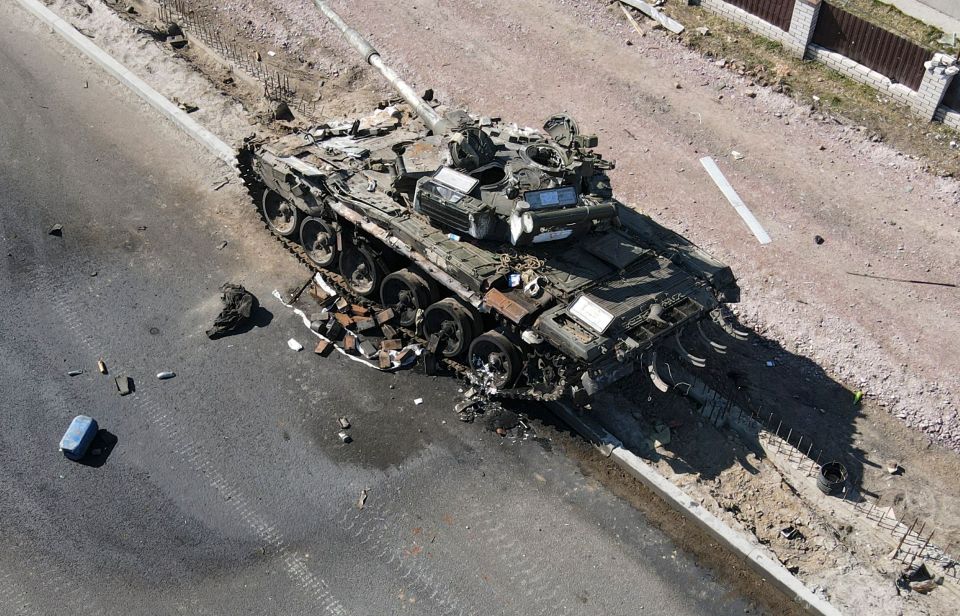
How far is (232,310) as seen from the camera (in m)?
15.9

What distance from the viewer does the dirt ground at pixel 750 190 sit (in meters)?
14.7

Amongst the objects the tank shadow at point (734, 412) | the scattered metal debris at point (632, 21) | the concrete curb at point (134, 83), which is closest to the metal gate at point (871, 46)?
the scattered metal debris at point (632, 21)

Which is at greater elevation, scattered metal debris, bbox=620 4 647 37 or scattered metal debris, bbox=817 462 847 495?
scattered metal debris, bbox=620 4 647 37

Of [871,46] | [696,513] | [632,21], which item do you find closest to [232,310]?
[696,513]

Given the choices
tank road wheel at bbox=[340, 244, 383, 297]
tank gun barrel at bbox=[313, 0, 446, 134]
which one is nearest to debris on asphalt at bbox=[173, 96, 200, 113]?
tank gun barrel at bbox=[313, 0, 446, 134]

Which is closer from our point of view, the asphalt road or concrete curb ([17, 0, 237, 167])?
the asphalt road

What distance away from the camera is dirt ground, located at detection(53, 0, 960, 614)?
14687 millimetres

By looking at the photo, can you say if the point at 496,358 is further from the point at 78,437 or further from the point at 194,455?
the point at 78,437

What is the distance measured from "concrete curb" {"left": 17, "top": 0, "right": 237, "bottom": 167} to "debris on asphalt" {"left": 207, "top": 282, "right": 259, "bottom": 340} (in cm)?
302

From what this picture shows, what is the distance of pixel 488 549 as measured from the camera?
506 inches

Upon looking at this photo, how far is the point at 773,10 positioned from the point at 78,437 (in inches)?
700

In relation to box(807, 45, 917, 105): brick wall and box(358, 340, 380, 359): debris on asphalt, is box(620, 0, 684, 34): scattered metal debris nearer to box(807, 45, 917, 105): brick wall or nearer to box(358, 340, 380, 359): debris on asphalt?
box(807, 45, 917, 105): brick wall

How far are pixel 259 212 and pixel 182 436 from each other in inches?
219

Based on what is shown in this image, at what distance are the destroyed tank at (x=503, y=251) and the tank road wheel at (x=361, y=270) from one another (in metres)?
0.03
